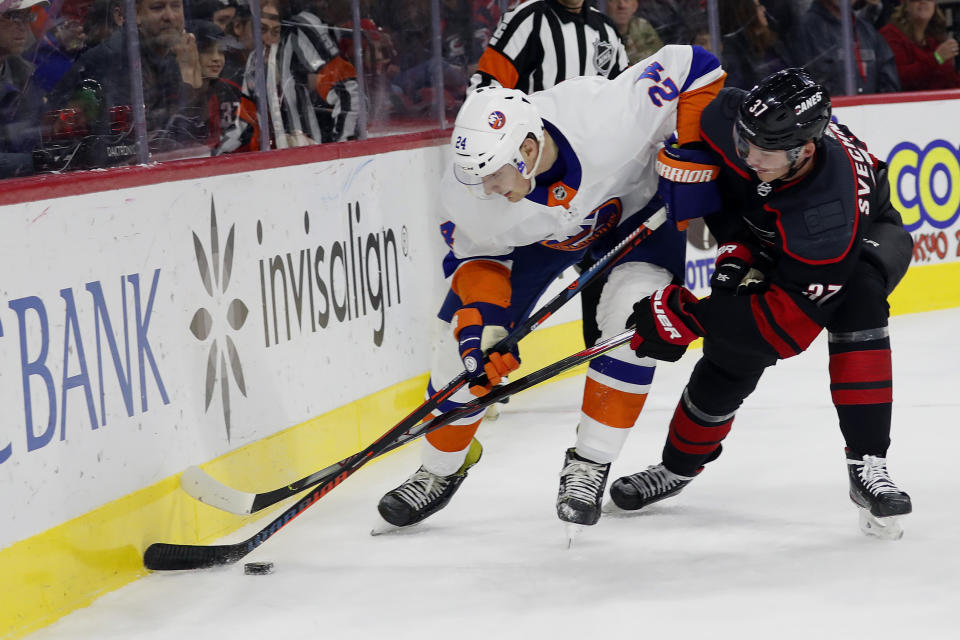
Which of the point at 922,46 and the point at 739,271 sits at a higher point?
the point at 922,46

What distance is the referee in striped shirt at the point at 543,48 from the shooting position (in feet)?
12.4

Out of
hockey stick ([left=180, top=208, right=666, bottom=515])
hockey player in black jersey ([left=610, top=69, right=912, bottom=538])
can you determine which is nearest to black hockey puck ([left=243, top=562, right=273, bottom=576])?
hockey stick ([left=180, top=208, right=666, bottom=515])

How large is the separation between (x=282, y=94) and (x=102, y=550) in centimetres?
151

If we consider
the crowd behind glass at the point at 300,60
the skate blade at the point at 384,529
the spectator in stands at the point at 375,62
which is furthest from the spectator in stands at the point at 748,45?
the skate blade at the point at 384,529

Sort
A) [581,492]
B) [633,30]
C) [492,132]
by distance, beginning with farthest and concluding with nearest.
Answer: [633,30] → [581,492] → [492,132]

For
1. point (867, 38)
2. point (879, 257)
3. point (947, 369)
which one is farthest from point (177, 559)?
point (867, 38)

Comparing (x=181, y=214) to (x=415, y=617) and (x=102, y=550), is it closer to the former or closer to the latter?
(x=102, y=550)

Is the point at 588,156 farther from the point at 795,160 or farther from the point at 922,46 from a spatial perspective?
the point at 922,46

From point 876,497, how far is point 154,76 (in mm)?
1873

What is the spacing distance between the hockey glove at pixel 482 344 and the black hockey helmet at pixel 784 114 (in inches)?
25.5

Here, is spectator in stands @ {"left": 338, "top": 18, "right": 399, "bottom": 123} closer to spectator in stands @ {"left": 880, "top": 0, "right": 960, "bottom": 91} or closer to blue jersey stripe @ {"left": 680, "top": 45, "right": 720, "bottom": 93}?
blue jersey stripe @ {"left": 680, "top": 45, "right": 720, "bottom": 93}

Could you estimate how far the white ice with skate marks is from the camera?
2.30 m

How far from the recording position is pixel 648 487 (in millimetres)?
2918

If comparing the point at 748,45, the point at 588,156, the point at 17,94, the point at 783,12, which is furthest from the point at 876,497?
the point at 783,12
